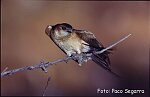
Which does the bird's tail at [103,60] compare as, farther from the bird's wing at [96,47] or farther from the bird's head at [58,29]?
the bird's head at [58,29]

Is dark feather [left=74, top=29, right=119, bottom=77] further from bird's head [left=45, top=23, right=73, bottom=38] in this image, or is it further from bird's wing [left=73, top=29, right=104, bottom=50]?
bird's head [left=45, top=23, right=73, bottom=38]

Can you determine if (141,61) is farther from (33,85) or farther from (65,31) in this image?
(65,31)

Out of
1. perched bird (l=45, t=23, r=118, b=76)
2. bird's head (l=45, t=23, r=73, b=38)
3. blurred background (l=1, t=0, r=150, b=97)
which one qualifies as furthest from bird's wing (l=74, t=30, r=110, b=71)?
blurred background (l=1, t=0, r=150, b=97)

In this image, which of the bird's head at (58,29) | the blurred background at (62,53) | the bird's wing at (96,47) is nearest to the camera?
the bird's head at (58,29)

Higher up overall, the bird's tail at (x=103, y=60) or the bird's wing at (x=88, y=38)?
the bird's wing at (x=88, y=38)

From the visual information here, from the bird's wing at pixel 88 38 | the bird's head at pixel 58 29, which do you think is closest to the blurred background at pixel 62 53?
the bird's wing at pixel 88 38

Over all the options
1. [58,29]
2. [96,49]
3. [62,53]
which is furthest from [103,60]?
[62,53]
